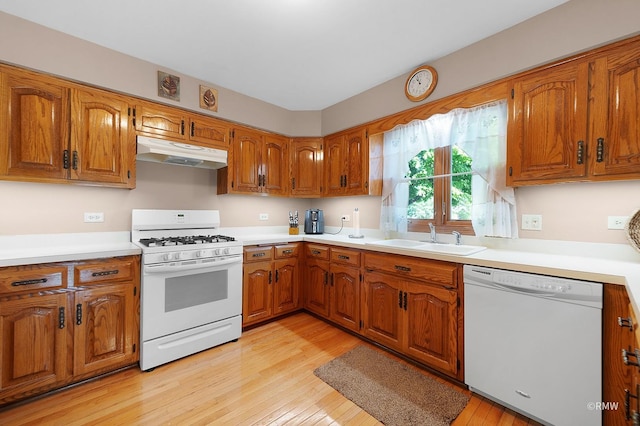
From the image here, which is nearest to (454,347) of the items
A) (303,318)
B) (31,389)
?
(303,318)

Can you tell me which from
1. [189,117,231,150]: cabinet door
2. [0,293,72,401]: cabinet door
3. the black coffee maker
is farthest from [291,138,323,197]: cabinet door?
[0,293,72,401]: cabinet door

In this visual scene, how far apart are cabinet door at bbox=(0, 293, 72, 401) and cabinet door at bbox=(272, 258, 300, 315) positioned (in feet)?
5.40

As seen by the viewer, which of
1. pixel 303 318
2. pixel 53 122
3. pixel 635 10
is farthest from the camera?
pixel 303 318

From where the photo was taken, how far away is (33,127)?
6.14 feet

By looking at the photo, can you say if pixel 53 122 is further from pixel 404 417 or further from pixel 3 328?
pixel 404 417

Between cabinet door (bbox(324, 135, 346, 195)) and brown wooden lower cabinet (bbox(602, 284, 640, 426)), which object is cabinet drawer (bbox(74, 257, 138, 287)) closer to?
cabinet door (bbox(324, 135, 346, 195))

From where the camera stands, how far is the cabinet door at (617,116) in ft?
4.75

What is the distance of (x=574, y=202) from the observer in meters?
1.78

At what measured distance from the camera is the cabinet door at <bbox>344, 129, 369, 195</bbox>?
2.89 m

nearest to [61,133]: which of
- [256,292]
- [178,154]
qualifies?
[178,154]

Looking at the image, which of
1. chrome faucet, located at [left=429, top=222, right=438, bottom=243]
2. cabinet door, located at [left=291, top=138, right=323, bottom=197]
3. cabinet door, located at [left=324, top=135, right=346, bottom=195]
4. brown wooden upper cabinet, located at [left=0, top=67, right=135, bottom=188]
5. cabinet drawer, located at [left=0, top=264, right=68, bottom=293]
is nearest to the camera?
cabinet drawer, located at [left=0, top=264, right=68, bottom=293]

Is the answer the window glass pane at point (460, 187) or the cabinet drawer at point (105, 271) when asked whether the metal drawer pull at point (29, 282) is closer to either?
the cabinet drawer at point (105, 271)

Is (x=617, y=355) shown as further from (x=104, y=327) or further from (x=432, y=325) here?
(x=104, y=327)

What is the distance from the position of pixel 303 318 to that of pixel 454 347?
1.65m
